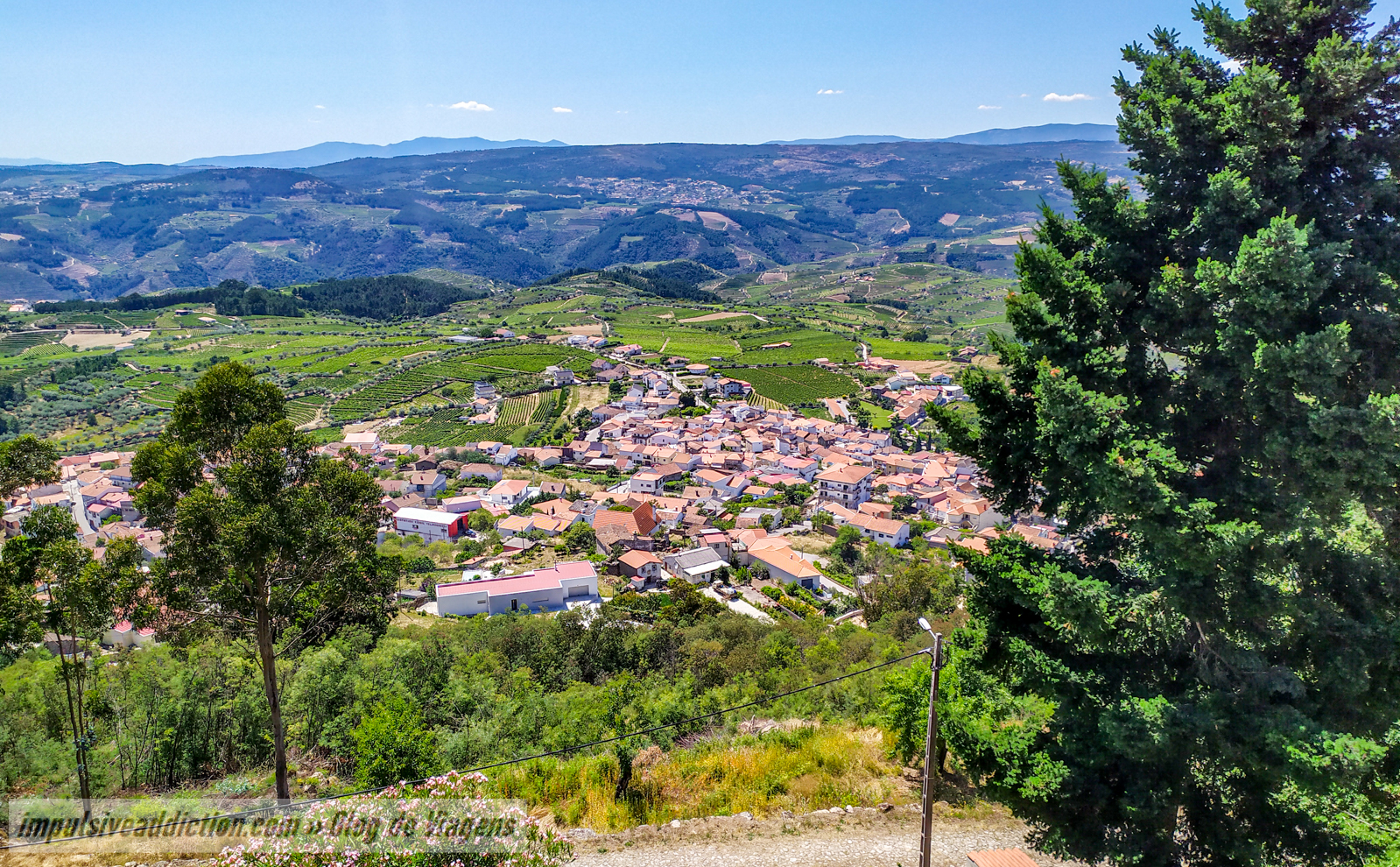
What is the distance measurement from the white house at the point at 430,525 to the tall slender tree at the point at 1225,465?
153 feet

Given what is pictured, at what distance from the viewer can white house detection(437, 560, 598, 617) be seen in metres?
33.5

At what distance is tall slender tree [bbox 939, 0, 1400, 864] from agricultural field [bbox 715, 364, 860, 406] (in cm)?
7802

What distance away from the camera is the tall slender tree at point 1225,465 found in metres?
6.12

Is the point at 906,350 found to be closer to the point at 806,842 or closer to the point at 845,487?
the point at 845,487

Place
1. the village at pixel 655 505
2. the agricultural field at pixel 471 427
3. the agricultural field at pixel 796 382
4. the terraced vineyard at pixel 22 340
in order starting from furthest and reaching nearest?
the terraced vineyard at pixel 22 340
the agricultural field at pixel 796 382
the agricultural field at pixel 471 427
the village at pixel 655 505

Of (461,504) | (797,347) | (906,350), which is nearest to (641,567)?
(461,504)

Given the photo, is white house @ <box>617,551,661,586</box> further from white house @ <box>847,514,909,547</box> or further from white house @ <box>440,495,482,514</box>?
white house @ <box>440,495,482,514</box>

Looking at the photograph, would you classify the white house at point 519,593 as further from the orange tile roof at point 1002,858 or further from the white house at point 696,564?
the orange tile roof at point 1002,858

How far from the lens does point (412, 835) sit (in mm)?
6605

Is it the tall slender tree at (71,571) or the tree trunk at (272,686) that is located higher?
the tall slender tree at (71,571)

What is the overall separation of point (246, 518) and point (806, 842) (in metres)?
8.18

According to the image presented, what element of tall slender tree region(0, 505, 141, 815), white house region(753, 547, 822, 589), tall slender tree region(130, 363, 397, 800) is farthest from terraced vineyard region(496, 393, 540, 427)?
tall slender tree region(130, 363, 397, 800)

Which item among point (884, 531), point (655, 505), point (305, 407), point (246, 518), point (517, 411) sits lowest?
point (884, 531)

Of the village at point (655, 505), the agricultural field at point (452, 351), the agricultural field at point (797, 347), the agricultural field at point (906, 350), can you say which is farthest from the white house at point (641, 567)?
the agricultural field at point (906, 350)
